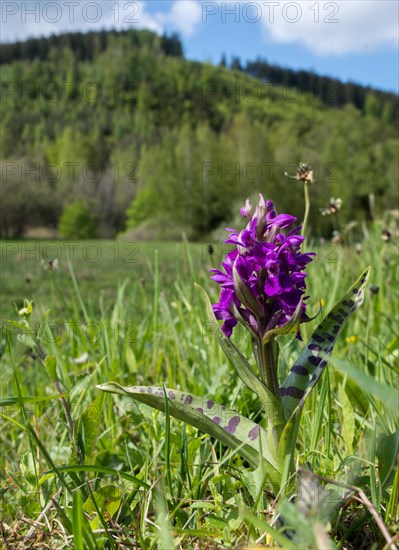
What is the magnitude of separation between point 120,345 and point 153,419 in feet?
2.74

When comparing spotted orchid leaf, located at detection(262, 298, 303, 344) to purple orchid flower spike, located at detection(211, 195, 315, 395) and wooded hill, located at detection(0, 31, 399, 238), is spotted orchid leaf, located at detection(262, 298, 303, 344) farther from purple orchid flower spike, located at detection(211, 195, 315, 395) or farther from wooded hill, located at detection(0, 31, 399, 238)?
wooded hill, located at detection(0, 31, 399, 238)

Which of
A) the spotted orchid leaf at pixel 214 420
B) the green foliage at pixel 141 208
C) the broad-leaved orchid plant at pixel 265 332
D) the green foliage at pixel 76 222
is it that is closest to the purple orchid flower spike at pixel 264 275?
the broad-leaved orchid plant at pixel 265 332

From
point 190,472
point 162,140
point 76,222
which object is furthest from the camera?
point 162,140

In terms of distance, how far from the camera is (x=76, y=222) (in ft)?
102

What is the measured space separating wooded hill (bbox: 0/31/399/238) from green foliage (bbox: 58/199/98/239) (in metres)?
0.08

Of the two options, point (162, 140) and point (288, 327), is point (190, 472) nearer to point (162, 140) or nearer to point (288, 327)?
point (288, 327)

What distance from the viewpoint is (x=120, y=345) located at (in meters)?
2.02

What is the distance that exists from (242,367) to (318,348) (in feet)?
0.48

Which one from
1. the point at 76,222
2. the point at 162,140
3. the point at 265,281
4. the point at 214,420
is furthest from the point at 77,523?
the point at 162,140

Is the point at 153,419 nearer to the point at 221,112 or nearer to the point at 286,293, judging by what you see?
the point at 286,293

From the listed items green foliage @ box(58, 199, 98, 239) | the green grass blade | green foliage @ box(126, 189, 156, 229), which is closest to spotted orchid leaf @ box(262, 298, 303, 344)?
the green grass blade

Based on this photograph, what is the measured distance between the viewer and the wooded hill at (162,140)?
2903 cm

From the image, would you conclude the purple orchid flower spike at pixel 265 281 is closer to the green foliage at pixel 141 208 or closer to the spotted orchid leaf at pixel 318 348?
the spotted orchid leaf at pixel 318 348

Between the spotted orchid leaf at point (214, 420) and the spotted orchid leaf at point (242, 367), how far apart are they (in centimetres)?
5
